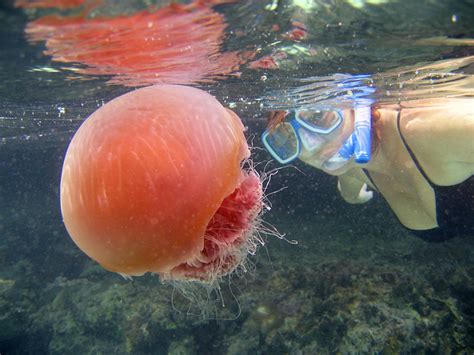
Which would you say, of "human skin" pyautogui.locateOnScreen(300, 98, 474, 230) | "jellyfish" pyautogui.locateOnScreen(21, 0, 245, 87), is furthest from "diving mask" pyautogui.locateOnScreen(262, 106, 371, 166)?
"jellyfish" pyautogui.locateOnScreen(21, 0, 245, 87)

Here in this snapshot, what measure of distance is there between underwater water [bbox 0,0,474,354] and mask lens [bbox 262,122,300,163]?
0.60 m

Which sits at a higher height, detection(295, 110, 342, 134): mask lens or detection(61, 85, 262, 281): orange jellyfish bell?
detection(61, 85, 262, 281): orange jellyfish bell

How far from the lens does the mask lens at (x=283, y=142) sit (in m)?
6.74

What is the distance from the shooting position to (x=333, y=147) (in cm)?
640

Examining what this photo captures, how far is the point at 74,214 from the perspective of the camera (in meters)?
2.18

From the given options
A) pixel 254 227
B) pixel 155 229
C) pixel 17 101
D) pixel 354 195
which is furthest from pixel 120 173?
pixel 17 101

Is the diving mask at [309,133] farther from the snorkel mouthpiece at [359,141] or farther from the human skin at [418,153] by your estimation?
the human skin at [418,153]

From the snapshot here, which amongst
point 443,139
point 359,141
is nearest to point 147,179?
point 359,141

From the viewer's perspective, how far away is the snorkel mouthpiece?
5781 mm

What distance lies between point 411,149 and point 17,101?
9.64m

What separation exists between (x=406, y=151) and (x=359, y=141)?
87 centimetres

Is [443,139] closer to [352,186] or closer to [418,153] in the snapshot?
[418,153]

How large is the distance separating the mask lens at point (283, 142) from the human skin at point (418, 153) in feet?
0.86

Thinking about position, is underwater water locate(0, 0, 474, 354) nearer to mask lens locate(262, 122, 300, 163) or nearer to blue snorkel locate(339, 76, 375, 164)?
mask lens locate(262, 122, 300, 163)
